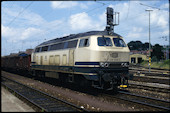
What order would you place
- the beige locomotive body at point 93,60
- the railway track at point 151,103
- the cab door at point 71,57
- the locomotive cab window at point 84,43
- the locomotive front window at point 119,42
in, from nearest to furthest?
the railway track at point 151,103, the beige locomotive body at point 93,60, the locomotive cab window at point 84,43, the locomotive front window at point 119,42, the cab door at point 71,57

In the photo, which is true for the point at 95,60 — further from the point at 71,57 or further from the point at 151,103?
the point at 151,103

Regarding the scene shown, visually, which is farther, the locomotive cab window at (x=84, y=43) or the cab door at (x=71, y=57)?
the cab door at (x=71, y=57)

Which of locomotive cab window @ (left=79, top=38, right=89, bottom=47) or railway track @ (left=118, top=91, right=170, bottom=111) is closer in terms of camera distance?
railway track @ (left=118, top=91, right=170, bottom=111)

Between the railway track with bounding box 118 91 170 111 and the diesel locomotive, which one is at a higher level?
the diesel locomotive

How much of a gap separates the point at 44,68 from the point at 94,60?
27.0ft

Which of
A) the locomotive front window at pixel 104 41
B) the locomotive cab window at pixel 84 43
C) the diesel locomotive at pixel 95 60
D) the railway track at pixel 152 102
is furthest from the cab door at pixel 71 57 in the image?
the railway track at pixel 152 102

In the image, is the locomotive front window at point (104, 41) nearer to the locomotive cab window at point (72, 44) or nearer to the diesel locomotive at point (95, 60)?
the diesel locomotive at point (95, 60)

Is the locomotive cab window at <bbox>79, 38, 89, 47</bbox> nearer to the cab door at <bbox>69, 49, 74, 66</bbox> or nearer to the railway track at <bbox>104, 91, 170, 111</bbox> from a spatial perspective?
the cab door at <bbox>69, 49, 74, 66</bbox>

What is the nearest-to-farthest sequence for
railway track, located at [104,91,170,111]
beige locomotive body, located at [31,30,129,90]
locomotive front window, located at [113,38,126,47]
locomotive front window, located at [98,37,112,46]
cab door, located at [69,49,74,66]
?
1. railway track, located at [104,91,170,111]
2. beige locomotive body, located at [31,30,129,90]
3. locomotive front window, located at [98,37,112,46]
4. locomotive front window, located at [113,38,126,47]
5. cab door, located at [69,49,74,66]

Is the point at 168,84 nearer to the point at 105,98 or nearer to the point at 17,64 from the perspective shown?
the point at 105,98

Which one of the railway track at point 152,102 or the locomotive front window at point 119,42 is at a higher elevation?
the locomotive front window at point 119,42

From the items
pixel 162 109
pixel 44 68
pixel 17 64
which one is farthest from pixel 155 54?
pixel 162 109

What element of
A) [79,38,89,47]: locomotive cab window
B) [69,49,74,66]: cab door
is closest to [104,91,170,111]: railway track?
[79,38,89,47]: locomotive cab window

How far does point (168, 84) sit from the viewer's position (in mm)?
16844
